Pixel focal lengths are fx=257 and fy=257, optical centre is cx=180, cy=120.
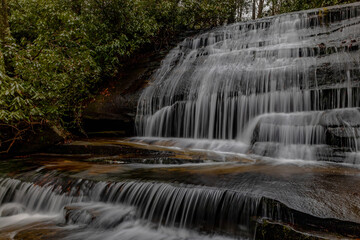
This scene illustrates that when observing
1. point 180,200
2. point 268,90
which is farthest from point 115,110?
point 180,200

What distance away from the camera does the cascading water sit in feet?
20.2

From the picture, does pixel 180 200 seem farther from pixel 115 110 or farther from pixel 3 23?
pixel 3 23

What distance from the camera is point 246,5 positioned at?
19.1m

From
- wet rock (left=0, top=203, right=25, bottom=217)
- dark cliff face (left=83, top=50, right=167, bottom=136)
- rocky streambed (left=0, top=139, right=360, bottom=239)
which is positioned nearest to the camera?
rocky streambed (left=0, top=139, right=360, bottom=239)

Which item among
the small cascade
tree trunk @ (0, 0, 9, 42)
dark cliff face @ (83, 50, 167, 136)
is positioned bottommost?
the small cascade

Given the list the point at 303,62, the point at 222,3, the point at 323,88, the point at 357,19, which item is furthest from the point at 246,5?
the point at 323,88

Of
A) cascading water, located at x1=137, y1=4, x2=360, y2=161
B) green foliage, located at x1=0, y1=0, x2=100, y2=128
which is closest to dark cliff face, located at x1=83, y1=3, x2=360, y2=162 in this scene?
cascading water, located at x1=137, y1=4, x2=360, y2=161

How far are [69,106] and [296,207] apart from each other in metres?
8.73

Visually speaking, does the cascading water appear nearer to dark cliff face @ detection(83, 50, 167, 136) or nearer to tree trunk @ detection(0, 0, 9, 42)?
dark cliff face @ detection(83, 50, 167, 136)

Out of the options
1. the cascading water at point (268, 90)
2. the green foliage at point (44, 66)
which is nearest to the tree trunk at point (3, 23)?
the green foliage at point (44, 66)

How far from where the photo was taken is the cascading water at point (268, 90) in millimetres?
6164

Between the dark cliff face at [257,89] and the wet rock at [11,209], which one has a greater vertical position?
the dark cliff face at [257,89]

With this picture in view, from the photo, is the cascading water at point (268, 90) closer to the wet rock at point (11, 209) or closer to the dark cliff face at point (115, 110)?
the dark cliff face at point (115, 110)

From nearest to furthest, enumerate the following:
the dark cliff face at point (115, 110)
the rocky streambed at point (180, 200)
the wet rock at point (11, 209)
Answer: the rocky streambed at point (180, 200) < the wet rock at point (11, 209) < the dark cliff face at point (115, 110)
